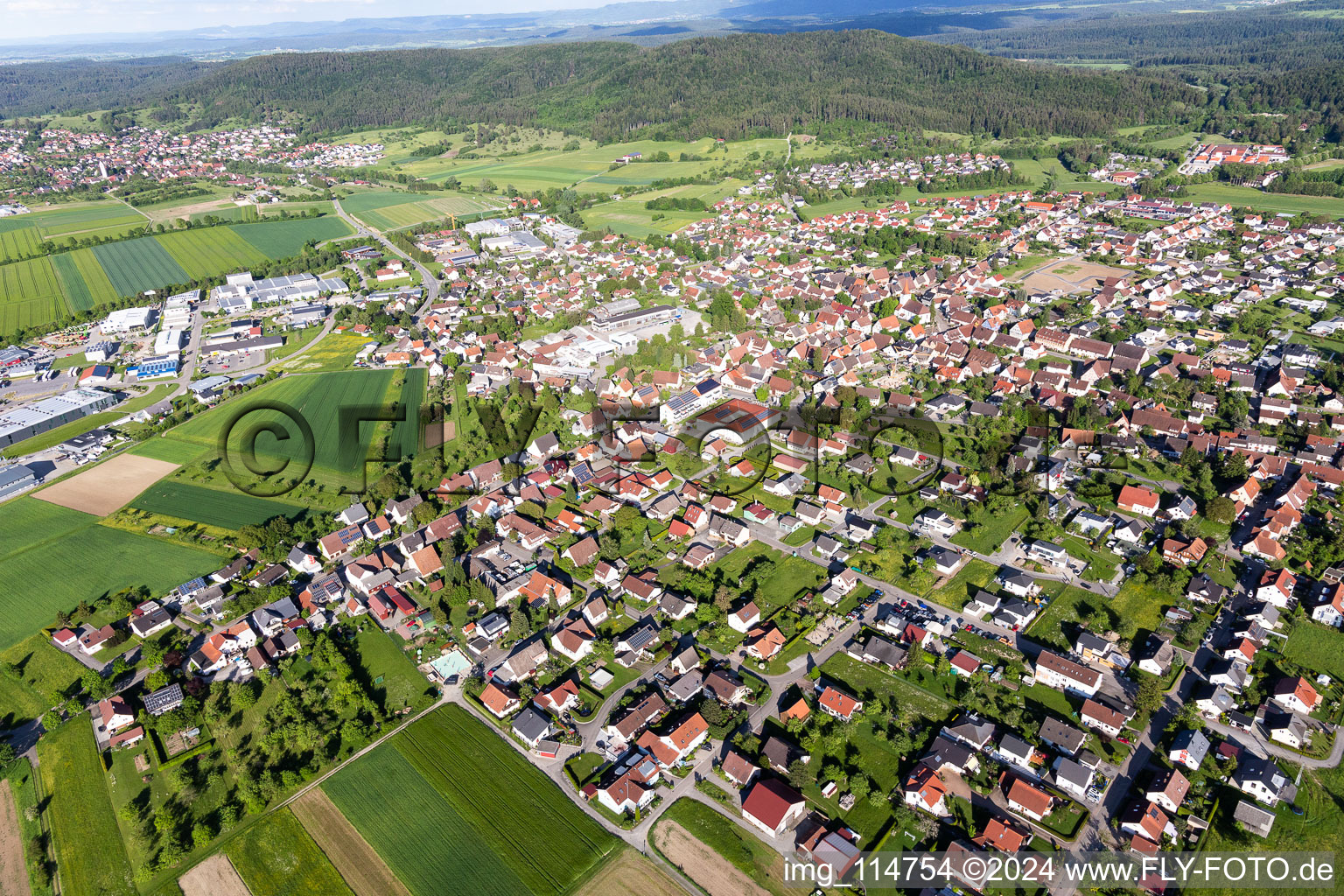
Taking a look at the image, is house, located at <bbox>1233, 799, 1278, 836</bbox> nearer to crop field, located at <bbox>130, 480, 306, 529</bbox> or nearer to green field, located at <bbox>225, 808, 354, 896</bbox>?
green field, located at <bbox>225, 808, 354, 896</bbox>

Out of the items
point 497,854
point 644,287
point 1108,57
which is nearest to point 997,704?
point 497,854

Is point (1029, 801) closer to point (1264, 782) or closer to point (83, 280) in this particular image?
point (1264, 782)

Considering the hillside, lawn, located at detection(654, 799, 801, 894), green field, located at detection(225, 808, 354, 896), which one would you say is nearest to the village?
lawn, located at detection(654, 799, 801, 894)

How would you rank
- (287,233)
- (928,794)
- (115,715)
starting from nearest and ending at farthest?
(928,794)
(115,715)
(287,233)

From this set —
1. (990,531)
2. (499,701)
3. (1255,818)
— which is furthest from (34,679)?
(1255,818)

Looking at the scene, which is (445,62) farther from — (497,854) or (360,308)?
(497,854)

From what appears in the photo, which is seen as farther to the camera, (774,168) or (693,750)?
(774,168)

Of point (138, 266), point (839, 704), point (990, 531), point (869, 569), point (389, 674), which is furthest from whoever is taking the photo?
point (138, 266)
